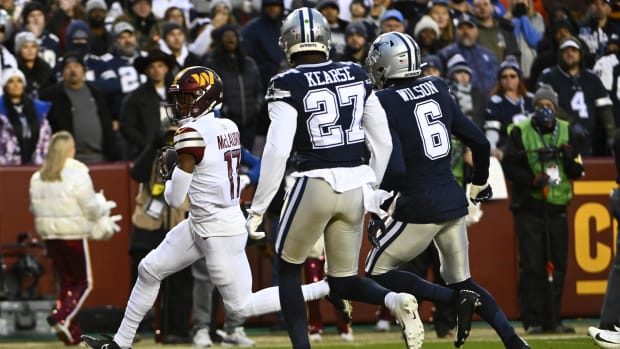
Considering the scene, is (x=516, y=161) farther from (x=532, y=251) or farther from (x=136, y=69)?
(x=136, y=69)

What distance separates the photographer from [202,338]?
490 inches

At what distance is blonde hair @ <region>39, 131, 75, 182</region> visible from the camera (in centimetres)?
1276

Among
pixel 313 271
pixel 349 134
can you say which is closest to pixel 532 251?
pixel 313 271

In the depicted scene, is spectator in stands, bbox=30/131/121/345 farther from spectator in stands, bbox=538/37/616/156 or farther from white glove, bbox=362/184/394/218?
spectator in stands, bbox=538/37/616/156

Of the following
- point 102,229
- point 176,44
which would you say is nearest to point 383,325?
point 102,229

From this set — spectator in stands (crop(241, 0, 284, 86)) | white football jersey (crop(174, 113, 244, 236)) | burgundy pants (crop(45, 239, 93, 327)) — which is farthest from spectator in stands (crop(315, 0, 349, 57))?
white football jersey (crop(174, 113, 244, 236))

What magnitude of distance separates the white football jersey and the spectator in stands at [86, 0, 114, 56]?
6.54m

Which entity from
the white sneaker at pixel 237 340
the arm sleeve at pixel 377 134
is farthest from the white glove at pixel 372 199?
the white sneaker at pixel 237 340

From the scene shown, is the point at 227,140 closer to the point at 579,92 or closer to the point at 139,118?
the point at 139,118

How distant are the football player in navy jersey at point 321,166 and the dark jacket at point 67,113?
5.78 metres

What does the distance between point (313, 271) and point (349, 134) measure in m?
4.75

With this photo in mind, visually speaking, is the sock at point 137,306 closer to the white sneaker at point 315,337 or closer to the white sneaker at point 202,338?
the white sneaker at point 202,338

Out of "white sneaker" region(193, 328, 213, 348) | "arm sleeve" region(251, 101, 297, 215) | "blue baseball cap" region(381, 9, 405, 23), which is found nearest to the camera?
"arm sleeve" region(251, 101, 297, 215)

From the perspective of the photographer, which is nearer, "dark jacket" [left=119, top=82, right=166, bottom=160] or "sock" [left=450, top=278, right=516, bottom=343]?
"sock" [left=450, top=278, right=516, bottom=343]
